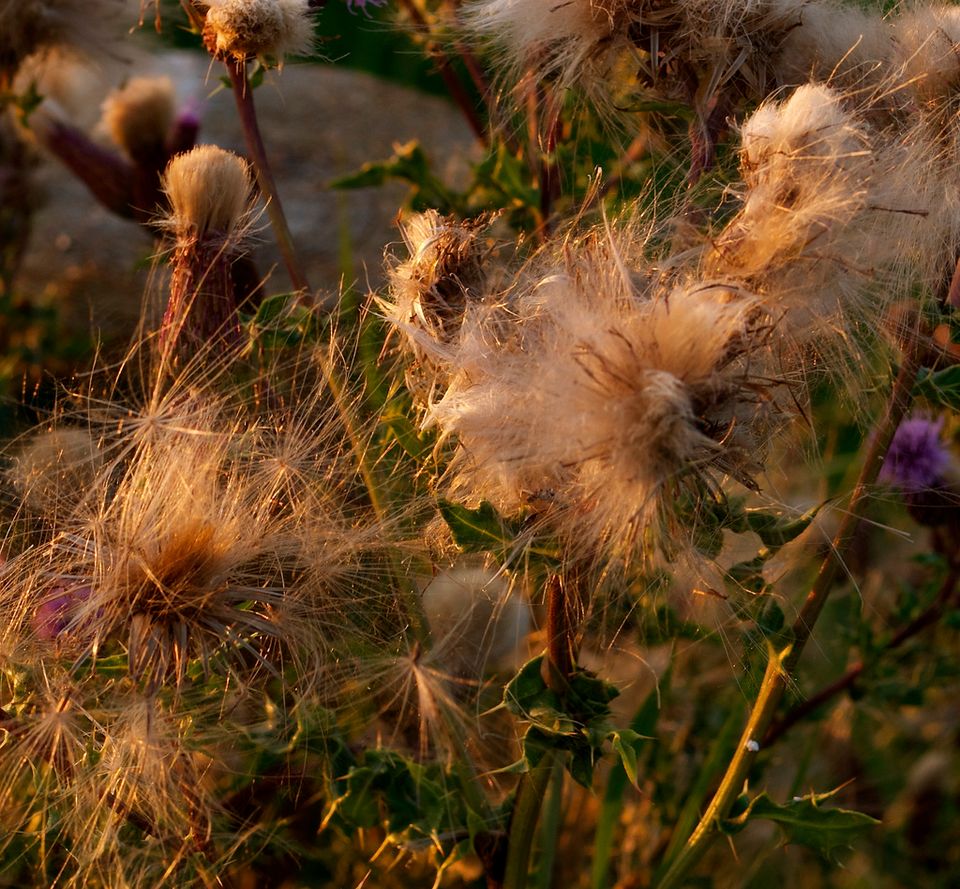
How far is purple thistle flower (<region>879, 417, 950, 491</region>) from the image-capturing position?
5.14ft

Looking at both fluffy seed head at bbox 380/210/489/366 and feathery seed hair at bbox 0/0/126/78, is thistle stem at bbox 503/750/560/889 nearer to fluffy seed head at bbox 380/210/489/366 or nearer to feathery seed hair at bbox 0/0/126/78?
fluffy seed head at bbox 380/210/489/366

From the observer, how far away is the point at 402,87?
3828 millimetres

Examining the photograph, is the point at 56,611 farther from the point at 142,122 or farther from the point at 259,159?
the point at 142,122

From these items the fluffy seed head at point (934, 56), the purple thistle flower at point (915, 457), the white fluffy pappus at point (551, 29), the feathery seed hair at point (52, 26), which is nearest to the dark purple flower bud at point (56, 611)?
the white fluffy pappus at point (551, 29)

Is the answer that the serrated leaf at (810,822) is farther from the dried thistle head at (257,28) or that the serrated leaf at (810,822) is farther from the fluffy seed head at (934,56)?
the dried thistle head at (257,28)

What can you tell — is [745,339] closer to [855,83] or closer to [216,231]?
[855,83]

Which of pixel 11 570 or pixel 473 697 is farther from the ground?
pixel 11 570

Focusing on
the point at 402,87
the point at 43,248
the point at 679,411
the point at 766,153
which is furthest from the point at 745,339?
the point at 402,87

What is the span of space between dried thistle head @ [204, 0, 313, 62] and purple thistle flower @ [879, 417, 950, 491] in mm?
915

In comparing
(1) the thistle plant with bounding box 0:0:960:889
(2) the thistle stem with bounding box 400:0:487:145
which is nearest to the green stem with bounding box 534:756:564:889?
(1) the thistle plant with bounding box 0:0:960:889

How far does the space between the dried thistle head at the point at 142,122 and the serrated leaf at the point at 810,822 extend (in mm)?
1374

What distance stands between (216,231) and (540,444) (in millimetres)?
531

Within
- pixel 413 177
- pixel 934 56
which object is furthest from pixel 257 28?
pixel 934 56

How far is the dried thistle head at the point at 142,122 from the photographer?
6.29ft
